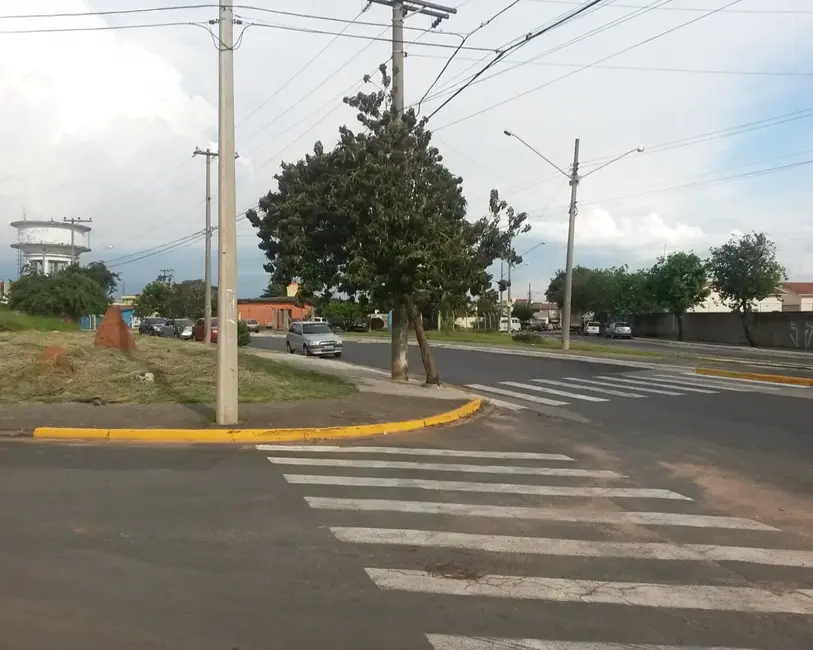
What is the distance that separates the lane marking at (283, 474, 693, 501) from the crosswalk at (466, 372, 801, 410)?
7.44 meters

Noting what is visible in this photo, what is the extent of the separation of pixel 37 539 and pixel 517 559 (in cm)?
378

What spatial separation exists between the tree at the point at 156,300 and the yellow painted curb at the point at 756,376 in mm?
67987

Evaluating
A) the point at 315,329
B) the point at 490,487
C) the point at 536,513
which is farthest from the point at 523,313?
the point at 536,513

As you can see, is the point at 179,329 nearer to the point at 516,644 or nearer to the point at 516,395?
the point at 516,395

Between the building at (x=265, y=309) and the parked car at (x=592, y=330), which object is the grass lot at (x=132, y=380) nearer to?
the parked car at (x=592, y=330)

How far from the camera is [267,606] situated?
4.48 metres

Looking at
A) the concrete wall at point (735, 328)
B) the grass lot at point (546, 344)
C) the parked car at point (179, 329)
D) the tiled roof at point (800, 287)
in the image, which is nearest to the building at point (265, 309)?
the parked car at point (179, 329)

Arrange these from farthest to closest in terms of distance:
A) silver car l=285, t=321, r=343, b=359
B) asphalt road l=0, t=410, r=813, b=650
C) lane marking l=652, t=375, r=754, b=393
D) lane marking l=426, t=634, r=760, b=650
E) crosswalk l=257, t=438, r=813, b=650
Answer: silver car l=285, t=321, r=343, b=359
lane marking l=652, t=375, r=754, b=393
crosswalk l=257, t=438, r=813, b=650
asphalt road l=0, t=410, r=813, b=650
lane marking l=426, t=634, r=760, b=650

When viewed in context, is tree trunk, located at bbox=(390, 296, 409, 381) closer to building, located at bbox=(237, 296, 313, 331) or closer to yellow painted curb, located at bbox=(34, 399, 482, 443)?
yellow painted curb, located at bbox=(34, 399, 482, 443)

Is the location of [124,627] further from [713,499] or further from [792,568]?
[713,499]

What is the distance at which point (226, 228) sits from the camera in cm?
1114

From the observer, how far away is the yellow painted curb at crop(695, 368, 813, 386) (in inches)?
805

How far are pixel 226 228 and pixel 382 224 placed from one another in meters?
5.27

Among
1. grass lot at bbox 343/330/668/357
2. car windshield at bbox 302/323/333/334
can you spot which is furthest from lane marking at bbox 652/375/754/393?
car windshield at bbox 302/323/333/334
